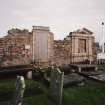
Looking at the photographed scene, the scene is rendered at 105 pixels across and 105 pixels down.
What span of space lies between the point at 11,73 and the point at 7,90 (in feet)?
8.45

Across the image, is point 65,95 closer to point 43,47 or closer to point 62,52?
point 43,47

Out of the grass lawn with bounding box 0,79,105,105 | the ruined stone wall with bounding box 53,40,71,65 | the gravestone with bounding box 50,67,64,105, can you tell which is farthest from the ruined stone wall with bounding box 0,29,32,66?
the gravestone with bounding box 50,67,64,105

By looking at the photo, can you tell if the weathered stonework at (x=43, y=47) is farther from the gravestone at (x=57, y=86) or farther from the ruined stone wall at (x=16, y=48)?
the gravestone at (x=57, y=86)

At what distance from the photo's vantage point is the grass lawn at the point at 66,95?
7.39 metres

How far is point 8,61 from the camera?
12102mm

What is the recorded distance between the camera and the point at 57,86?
301 inches

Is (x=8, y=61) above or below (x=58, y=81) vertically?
above

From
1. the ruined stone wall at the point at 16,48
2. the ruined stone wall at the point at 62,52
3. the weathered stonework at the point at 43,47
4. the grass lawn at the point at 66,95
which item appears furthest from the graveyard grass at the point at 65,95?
the ruined stone wall at the point at 62,52

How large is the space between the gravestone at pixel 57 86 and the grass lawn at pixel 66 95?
31cm

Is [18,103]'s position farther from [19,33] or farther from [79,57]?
[79,57]

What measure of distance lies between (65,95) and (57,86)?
811 mm

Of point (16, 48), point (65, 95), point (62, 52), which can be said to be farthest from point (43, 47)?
point (65, 95)

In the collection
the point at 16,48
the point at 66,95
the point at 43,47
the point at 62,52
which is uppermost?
the point at 43,47

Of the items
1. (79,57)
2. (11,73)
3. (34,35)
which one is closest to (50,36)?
(34,35)
